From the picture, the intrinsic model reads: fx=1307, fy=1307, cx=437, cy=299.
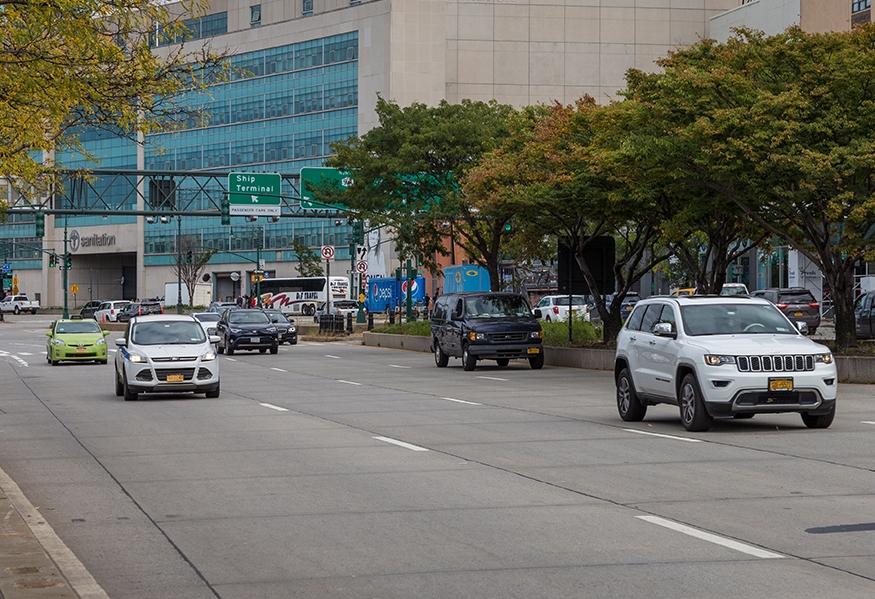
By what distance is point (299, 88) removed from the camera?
119 metres

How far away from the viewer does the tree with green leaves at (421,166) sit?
46938mm

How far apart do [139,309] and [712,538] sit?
264ft

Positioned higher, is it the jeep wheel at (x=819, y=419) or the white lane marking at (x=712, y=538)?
the jeep wheel at (x=819, y=419)

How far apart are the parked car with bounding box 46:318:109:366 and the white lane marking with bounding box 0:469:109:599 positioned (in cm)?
3028

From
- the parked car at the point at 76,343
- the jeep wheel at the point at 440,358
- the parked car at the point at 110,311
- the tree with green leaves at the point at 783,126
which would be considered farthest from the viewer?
the parked car at the point at 110,311

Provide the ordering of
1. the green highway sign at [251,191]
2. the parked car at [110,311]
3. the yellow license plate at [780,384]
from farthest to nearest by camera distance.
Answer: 1. the parked car at [110,311]
2. the green highway sign at [251,191]
3. the yellow license plate at [780,384]

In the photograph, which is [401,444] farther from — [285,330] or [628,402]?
[285,330]

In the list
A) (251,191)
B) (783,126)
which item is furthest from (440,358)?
(251,191)

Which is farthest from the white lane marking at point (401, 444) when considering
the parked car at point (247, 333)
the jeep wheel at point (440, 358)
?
the parked car at point (247, 333)

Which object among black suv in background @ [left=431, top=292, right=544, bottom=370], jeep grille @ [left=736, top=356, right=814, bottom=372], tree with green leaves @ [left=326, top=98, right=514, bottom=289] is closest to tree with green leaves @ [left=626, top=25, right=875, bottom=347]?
black suv in background @ [left=431, top=292, right=544, bottom=370]

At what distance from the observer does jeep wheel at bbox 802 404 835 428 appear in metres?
17.6

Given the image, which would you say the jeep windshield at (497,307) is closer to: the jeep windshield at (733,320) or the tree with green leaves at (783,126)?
the tree with green leaves at (783,126)

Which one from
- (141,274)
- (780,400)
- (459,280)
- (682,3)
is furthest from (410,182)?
(141,274)

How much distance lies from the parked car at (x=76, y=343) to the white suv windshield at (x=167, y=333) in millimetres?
16019
